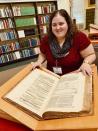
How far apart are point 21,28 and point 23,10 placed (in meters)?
0.43

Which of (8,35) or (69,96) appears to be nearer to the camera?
(69,96)

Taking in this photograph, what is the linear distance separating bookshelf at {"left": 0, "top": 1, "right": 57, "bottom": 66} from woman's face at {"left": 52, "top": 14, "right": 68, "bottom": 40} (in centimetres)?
282

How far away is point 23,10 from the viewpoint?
14.0 feet

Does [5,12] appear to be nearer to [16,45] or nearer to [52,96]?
[16,45]

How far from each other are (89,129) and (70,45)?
891mm

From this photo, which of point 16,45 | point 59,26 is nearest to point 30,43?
point 16,45

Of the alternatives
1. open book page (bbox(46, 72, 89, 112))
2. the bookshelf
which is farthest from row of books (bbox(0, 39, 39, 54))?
open book page (bbox(46, 72, 89, 112))

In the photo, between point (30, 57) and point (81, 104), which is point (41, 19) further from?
A: point (81, 104)

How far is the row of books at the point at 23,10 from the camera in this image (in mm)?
4109

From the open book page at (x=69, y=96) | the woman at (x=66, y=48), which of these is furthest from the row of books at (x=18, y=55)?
the open book page at (x=69, y=96)

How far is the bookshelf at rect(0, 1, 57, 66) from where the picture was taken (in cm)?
406

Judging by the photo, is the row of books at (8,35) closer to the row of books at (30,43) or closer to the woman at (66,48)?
the row of books at (30,43)

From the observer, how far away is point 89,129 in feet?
2.06

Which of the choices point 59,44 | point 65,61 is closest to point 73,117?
point 65,61
